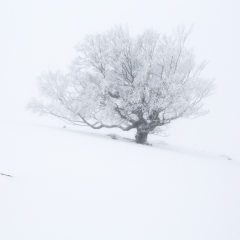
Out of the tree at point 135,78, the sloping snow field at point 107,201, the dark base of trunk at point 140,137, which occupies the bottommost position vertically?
the sloping snow field at point 107,201

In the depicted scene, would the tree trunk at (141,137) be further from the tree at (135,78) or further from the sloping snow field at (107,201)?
the sloping snow field at (107,201)

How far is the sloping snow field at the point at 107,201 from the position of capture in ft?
3.71

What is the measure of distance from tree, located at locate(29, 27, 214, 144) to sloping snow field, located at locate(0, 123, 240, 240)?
14.1 feet

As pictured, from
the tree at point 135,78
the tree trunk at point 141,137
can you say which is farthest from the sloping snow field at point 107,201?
the tree trunk at point 141,137

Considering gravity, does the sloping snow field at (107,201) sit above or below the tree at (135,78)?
below

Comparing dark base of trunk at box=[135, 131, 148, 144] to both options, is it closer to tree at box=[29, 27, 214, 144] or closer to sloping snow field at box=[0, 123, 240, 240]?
tree at box=[29, 27, 214, 144]

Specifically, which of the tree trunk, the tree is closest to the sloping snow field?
the tree

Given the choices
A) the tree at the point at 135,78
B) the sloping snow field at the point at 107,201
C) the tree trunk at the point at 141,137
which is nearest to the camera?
the sloping snow field at the point at 107,201

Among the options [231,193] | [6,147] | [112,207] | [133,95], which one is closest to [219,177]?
[231,193]

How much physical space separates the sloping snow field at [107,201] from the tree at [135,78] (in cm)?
429

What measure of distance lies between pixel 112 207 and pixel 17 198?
735 mm

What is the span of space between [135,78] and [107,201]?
5.44 meters

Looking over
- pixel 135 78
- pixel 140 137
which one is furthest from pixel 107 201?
pixel 140 137

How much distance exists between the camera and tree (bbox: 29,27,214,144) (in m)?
6.48
